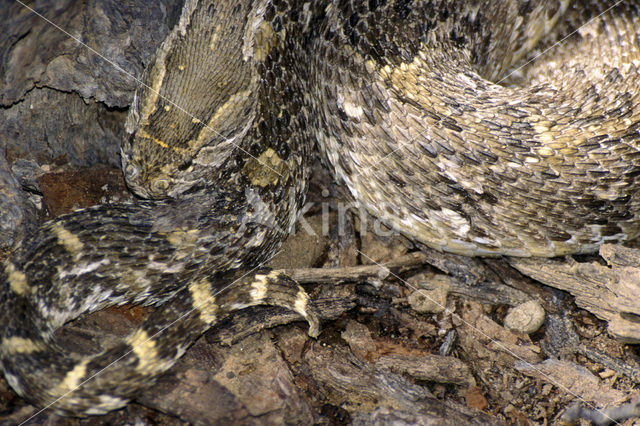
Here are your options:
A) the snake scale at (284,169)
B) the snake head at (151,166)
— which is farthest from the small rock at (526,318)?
the snake head at (151,166)

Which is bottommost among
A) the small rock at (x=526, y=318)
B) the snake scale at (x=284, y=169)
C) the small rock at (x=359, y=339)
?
the small rock at (x=526, y=318)

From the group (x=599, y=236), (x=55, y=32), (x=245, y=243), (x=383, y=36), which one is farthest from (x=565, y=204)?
(x=55, y=32)

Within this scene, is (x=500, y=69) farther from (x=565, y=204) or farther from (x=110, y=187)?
(x=110, y=187)

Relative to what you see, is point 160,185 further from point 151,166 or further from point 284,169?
point 284,169

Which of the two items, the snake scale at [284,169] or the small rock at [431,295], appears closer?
the snake scale at [284,169]

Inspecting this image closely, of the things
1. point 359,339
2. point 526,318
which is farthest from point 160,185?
point 526,318

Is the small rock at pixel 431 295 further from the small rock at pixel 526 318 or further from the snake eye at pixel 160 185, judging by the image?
the snake eye at pixel 160 185
